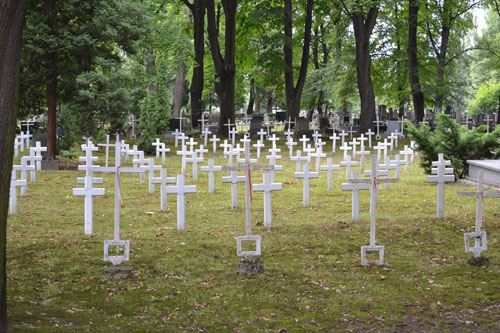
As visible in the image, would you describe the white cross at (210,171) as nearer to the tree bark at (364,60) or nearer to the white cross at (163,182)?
the white cross at (163,182)

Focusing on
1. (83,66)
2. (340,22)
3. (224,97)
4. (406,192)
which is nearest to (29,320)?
(406,192)

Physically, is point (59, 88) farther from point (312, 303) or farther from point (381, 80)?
point (381, 80)

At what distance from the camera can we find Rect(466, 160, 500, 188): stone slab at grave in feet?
49.3

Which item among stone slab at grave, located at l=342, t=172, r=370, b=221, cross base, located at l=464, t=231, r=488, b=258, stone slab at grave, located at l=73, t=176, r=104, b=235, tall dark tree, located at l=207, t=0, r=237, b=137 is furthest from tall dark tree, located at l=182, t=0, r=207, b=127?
cross base, located at l=464, t=231, r=488, b=258

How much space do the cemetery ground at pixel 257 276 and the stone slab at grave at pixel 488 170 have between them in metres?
2.15

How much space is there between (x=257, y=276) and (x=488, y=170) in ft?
29.6

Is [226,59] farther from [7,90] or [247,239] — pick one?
[7,90]

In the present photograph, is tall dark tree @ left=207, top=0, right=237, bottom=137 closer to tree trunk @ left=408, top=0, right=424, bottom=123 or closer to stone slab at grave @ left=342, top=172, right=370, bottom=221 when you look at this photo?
tree trunk @ left=408, top=0, right=424, bottom=123

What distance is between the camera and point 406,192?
51.8 ft

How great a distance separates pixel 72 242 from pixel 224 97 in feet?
77.1

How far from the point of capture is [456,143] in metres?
16.6

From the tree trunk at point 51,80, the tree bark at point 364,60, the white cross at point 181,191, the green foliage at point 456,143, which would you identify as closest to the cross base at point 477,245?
the white cross at point 181,191

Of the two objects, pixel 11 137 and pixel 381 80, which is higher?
pixel 381 80

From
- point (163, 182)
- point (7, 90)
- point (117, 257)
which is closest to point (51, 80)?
point (163, 182)
